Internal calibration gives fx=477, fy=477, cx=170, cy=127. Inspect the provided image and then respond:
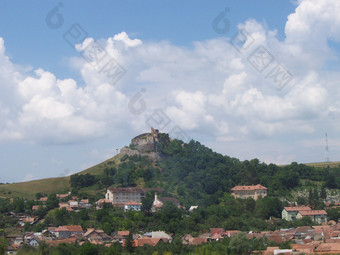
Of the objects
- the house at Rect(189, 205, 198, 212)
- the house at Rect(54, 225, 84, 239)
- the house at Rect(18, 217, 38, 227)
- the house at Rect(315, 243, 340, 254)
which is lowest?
the house at Rect(315, 243, 340, 254)

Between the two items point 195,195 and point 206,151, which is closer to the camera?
point 195,195

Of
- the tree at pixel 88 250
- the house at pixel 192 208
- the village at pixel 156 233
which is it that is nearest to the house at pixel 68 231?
the village at pixel 156 233

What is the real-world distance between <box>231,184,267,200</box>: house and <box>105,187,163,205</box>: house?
14096mm

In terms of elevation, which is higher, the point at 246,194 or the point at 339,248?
the point at 246,194

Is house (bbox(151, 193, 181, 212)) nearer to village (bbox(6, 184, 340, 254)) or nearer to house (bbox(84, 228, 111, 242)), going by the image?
village (bbox(6, 184, 340, 254))

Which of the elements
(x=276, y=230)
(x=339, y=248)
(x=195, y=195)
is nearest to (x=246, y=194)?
(x=195, y=195)

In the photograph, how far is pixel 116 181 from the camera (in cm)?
9081

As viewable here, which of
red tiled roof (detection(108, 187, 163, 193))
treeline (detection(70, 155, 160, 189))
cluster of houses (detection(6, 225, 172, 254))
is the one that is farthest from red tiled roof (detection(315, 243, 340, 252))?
treeline (detection(70, 155, 160, 189))

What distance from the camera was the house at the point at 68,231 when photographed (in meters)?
59.3

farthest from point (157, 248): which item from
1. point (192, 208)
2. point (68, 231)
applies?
point (192, 208)

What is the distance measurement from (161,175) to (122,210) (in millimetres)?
21106

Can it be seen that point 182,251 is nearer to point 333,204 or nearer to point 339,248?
point 339,248

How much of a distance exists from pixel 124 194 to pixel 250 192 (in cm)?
2254

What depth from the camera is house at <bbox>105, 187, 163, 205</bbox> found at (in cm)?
8188
